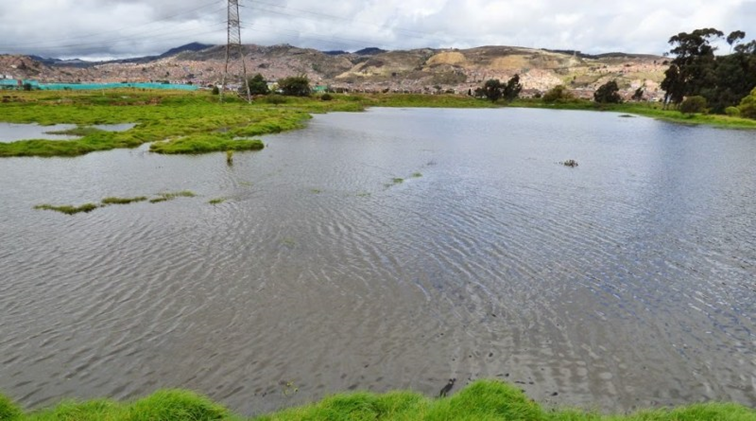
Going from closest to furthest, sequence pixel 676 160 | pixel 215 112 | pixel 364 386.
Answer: pixel 364 386 → pixel 676 160 → pixel 215 112

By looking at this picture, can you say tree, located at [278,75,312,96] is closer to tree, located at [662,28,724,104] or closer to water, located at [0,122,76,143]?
water, located at [0,122,76,143]

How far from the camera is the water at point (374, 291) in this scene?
9086mm

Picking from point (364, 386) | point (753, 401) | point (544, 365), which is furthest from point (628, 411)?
point (364, 386)

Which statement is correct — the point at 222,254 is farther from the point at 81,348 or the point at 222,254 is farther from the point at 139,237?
the point at 81,348

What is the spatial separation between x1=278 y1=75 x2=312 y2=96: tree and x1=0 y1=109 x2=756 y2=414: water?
100 meters

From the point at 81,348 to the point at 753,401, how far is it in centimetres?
1345

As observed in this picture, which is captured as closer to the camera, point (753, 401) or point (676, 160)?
point (753, 401)

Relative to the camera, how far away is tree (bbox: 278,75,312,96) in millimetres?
123000

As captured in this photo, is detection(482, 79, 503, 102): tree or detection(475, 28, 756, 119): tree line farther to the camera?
detection(482, 79, 503, 102): tree

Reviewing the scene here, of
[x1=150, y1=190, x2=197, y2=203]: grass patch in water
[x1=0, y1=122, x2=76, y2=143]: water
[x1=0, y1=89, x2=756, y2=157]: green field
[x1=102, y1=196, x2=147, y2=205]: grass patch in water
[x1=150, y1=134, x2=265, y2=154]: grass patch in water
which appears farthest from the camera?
[x1=0, y1=122, x2=76, y2=143]: water

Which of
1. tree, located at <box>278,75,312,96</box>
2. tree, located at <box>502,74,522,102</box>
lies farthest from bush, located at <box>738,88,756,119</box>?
tree, located at <box>278,75,312,96</box>

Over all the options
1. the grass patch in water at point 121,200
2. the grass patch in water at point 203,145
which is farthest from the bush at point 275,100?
the grass patch in water at point 121,200

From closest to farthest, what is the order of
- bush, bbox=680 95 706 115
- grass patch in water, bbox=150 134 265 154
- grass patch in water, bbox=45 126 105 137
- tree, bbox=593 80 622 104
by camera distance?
grass patch in water, bbox=150 134 265 154 → grass patch in water, bbox=45 126 105 137 → bush, bbox=680 95 706 115 → tree, bbox=593 80 622 104

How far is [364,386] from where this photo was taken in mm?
8781
